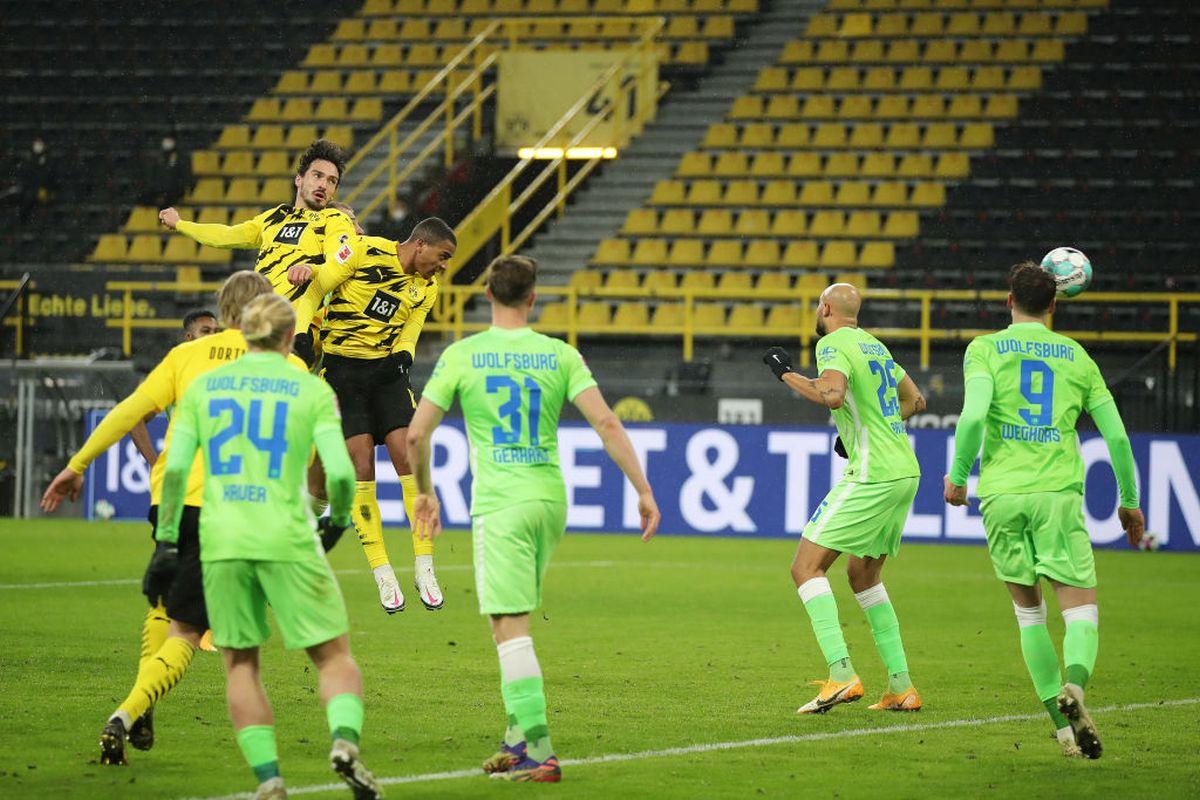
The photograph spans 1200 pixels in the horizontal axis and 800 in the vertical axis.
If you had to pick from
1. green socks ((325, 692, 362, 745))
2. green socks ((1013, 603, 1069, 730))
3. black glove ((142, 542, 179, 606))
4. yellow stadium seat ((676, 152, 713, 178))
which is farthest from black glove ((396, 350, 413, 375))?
yellow stadium seat ((676, 152, 713, 178))

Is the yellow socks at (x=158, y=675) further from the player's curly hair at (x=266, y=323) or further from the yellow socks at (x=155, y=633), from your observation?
the player's curly hair at (x=266, y=323)

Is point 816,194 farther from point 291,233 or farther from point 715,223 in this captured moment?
point 291,233

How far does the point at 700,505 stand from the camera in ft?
69.5

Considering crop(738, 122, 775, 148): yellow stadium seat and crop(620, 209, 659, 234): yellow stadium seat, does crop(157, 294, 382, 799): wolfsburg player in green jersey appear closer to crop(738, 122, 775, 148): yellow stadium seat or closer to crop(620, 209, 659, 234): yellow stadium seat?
crop(620, 209, 659, 234): yellow stadium seat

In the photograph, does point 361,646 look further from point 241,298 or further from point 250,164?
point 250,164

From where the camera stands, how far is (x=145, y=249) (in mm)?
28922

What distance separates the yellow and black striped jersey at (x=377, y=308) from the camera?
36.2ft

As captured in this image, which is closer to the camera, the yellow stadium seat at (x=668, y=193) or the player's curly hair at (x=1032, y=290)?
the player's curly hair at (x=1032, y=290)

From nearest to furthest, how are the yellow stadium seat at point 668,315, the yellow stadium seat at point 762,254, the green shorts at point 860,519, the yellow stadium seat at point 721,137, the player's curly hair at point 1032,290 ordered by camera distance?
the player's curly hair at point 1032,290
the green shorts at point 860,519
the yellow stadium seat at point 668,315
the yellow stadium seat at point 762,254
the yellow stadium seat at point 721,137

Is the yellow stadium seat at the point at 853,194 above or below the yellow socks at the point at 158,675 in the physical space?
above

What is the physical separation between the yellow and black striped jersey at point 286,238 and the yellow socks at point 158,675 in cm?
349

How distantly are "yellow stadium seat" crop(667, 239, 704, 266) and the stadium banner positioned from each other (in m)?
6.09

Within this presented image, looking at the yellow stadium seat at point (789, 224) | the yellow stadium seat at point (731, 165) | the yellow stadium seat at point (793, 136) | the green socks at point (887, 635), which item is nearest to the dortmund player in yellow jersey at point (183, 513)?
the green socks at point (887, 635)

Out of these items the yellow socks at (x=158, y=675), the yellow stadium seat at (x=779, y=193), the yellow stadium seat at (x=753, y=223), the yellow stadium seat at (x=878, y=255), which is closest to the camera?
the yellow socks at (x=158, y=675)
